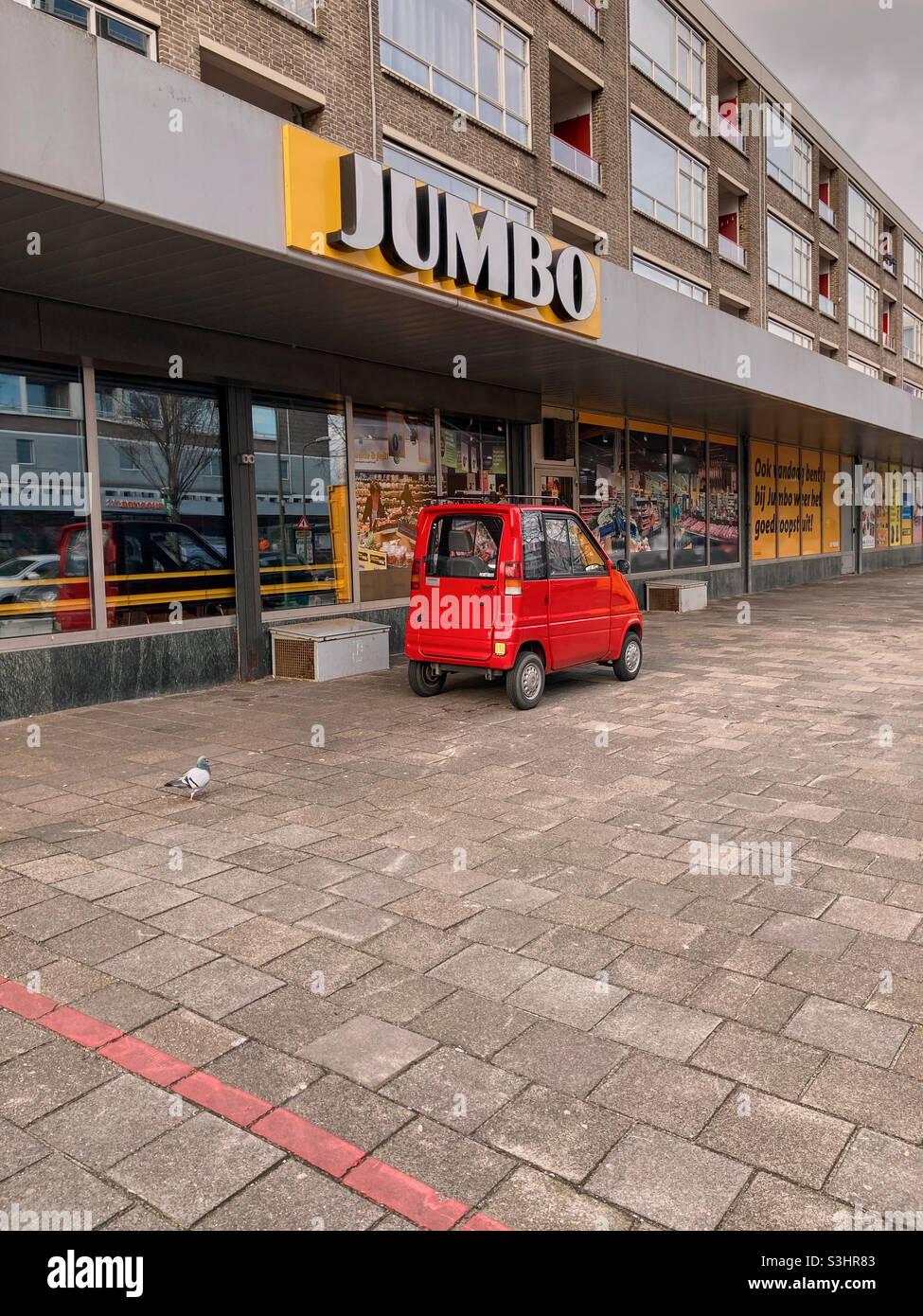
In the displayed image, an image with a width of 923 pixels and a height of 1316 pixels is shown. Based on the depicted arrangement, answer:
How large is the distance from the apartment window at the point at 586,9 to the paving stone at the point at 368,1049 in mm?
20228

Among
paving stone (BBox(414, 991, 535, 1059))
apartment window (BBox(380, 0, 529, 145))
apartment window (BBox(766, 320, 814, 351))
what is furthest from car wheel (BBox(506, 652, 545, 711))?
apartment window (BBox(766, 320, 814, 351))

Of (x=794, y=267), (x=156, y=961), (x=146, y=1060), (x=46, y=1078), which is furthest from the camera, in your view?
(x=794, y=267)

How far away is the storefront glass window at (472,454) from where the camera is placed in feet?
50.6

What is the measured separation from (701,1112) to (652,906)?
1.72 metres

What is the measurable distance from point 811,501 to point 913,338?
1848cm

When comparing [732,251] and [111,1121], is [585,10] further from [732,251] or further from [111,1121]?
[111,1121]

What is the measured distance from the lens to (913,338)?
1695 inches

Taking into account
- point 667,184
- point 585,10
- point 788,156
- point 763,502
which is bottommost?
point 763,502

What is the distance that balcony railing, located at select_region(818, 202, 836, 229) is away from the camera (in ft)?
106

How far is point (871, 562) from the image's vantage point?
35.3 metres

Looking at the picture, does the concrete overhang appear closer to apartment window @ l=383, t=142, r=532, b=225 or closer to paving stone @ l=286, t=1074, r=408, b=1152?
apartment window @ l=383, t=142, r=532, b=225

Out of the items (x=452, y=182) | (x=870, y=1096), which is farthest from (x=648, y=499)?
(x=870, y=1096)

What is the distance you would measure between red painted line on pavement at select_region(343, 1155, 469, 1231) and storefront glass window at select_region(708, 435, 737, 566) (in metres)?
22.0

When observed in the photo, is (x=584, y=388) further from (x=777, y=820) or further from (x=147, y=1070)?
(x=147, y=1070)
